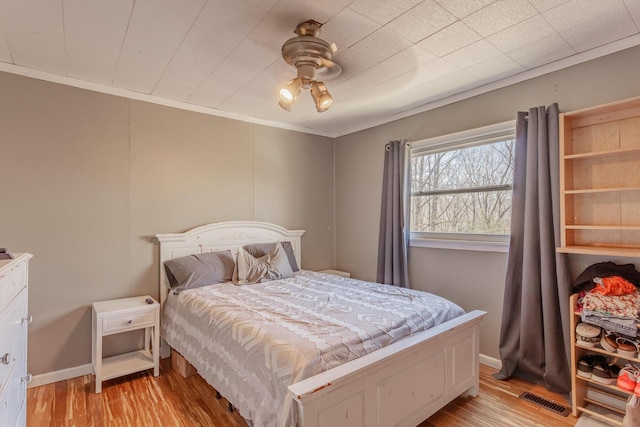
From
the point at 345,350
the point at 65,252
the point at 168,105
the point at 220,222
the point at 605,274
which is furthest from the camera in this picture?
the point at 220,222

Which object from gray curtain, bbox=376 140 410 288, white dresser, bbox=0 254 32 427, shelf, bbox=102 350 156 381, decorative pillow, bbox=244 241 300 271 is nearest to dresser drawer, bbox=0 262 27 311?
white dresser, bbox=0 254 32 427

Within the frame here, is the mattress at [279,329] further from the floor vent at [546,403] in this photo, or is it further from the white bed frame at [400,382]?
the floor vent at [546,403]

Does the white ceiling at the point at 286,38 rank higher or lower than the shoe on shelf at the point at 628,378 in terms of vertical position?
higher

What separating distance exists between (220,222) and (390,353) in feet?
7.66

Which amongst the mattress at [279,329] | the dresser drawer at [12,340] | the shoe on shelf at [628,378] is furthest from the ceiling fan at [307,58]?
the shoe on shelf at [628,378]

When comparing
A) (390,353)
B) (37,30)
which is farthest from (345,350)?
(37,30)

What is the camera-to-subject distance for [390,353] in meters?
1.70

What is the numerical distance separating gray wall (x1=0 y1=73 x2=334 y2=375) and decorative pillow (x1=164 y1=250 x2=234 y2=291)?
25 cm

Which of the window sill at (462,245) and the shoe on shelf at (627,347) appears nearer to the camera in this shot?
the shoe on shelf at (627,347)

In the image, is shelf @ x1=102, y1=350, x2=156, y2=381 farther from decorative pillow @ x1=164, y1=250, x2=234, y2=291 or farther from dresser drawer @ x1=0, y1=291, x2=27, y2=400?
dresser drawer @ x1=0, y1=291, x2=27, y2=400

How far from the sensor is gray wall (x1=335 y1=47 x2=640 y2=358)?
2293 millimetres

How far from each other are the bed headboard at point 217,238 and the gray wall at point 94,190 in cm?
10

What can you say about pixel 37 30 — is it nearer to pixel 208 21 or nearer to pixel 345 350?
pixel 208 21

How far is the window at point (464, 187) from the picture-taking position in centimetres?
287
